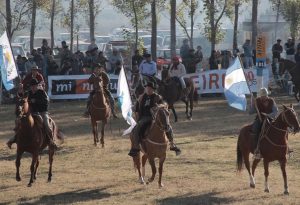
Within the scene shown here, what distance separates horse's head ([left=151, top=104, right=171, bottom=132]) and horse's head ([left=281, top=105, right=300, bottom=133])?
8.42 ft

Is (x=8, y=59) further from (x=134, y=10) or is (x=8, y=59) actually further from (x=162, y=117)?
(x=134, y=10)

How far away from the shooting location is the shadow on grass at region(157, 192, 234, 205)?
53.9 ft

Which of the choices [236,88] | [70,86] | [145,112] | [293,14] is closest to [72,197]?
[145,112]

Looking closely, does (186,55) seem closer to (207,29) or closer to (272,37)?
(207,29)

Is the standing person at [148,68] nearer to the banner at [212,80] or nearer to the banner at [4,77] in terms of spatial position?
the banner at [212,80]

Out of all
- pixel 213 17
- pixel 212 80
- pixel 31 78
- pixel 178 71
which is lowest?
pixel 212 80

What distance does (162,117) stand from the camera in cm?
1728

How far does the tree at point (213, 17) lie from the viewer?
161ft

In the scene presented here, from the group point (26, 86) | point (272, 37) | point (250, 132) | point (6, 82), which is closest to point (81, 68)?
point (6, 82)

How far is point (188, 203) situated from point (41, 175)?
500 centimetres

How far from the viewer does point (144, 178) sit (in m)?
19.0

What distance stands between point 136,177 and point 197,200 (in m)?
3.04

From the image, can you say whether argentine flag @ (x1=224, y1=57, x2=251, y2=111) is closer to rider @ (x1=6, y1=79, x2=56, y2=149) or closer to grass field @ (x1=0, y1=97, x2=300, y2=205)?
grass field @ (x1=0, y1=97, x2=300, y2=205)

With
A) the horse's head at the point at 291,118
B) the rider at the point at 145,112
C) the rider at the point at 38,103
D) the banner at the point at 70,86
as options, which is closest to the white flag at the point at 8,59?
the rider at the point at 38,103
